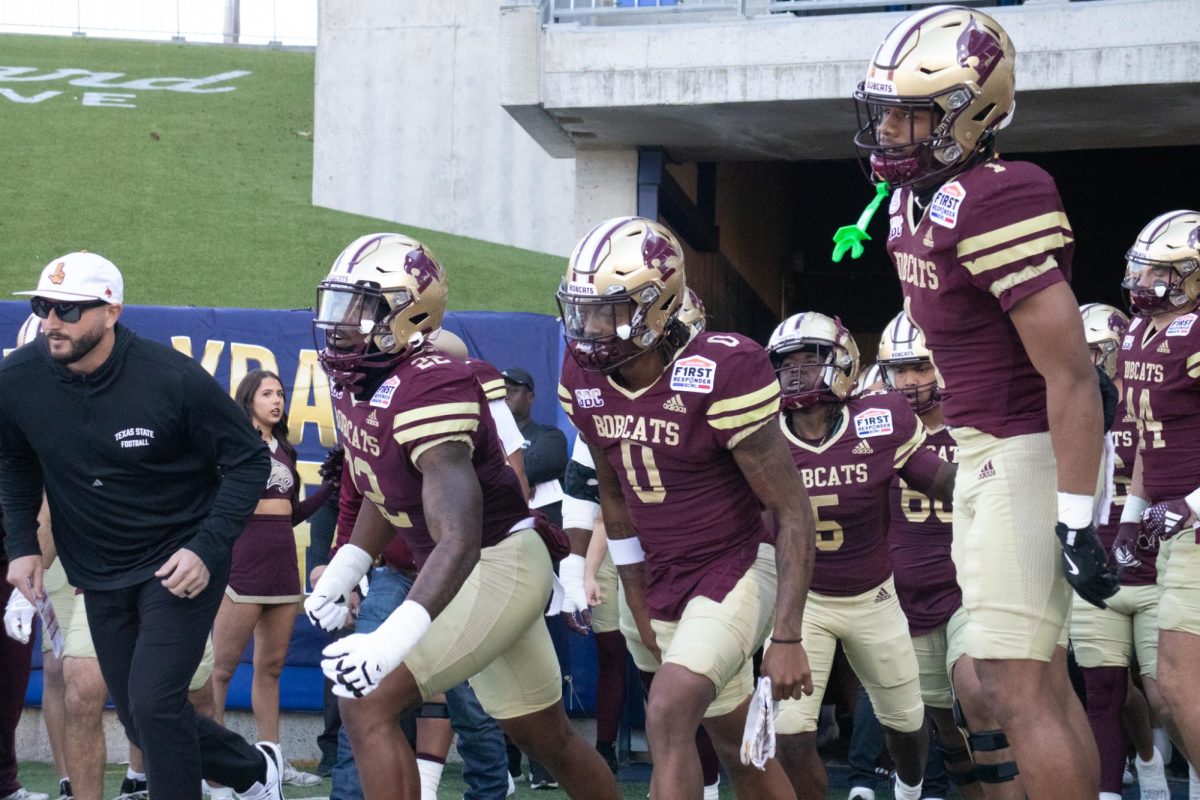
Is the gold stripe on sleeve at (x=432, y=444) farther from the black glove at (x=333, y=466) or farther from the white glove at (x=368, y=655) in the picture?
the black glove at (x=333, y=466)

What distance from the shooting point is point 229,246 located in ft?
47.6

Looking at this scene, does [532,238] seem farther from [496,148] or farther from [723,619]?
[723,619]

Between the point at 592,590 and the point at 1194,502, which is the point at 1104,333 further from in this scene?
the point at 592,590

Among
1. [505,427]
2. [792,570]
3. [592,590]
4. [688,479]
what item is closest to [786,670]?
[792,570]

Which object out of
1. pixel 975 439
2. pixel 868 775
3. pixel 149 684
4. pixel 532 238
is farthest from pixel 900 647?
pixel 532 238

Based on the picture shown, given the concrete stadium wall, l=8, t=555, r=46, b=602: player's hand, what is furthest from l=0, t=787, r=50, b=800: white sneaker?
the concrete stadium wall

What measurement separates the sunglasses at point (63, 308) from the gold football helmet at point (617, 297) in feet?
5.68

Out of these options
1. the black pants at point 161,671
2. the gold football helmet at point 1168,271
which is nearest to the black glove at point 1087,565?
the gold football helmet at point 1168,271

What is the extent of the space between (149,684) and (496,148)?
39.0 feet

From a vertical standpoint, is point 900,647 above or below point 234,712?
above

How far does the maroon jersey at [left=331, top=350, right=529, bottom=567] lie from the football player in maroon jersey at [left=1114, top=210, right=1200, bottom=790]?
2247 mm

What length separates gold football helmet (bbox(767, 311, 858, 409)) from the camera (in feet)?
20.0

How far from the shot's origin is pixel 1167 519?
537 cm

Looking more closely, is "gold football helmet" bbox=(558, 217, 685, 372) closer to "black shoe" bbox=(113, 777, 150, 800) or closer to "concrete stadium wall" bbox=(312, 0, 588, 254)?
"black shoe" bbox=(113, 777, 150, 800)
